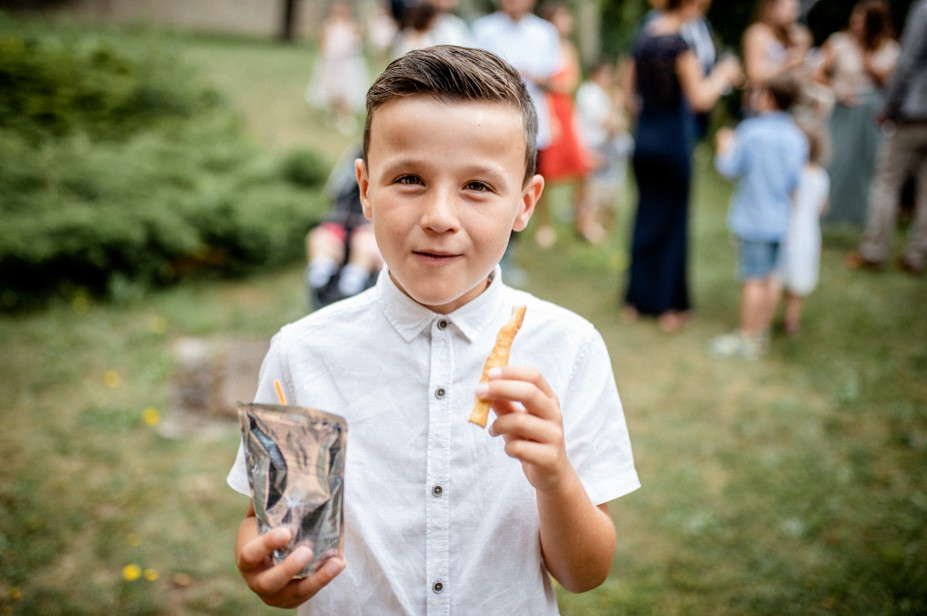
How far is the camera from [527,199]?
1381 mm

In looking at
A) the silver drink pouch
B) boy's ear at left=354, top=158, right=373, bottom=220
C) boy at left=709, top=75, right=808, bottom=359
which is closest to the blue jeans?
boy at left=709, top=75, right=808, bottom=359

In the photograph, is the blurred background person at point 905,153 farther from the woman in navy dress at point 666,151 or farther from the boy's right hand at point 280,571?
the boy's right hand at point 280,571

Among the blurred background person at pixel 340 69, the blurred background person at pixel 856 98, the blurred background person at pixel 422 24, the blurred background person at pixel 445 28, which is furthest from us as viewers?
the blurred background person at pixel 340 69

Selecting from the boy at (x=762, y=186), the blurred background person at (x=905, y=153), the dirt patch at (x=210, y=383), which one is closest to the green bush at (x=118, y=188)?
the dirt patch at (x=210, y=383)

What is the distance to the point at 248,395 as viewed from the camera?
400 centimetres

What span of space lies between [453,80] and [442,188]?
19cm

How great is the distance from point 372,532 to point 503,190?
71 cm

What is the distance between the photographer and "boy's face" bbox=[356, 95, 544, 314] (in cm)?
115

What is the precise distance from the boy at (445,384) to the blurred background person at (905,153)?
20.2 feet

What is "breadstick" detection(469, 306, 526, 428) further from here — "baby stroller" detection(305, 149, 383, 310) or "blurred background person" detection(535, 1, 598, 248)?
"blurred background person" detection(535, 1, 598, 248)

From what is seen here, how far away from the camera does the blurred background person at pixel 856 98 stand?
6.92m

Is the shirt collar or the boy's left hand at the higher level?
the shirt collar

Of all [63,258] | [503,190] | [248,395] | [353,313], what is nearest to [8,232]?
[63,258]

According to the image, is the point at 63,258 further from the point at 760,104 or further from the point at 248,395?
the point at 760,104
